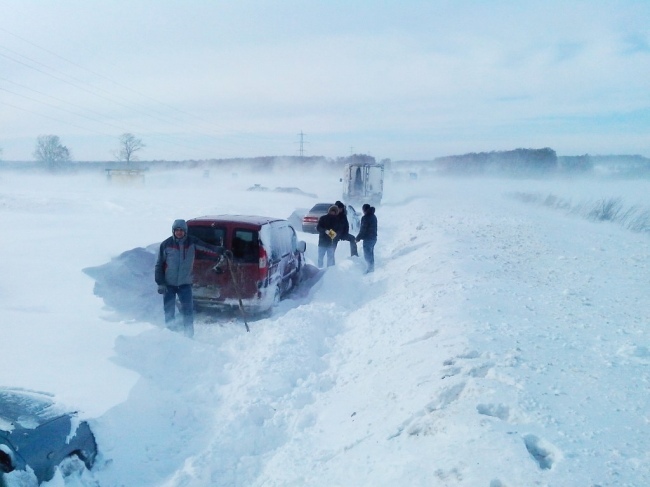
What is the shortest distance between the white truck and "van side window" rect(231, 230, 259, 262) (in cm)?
2568

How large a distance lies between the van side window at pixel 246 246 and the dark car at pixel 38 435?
474 cm

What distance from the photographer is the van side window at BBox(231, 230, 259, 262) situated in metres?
8.59

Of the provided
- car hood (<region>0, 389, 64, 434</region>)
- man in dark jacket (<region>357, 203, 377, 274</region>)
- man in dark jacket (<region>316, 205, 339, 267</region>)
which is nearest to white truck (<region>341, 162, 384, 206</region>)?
man in dark jacket (<region>357, 203, 377, 274</region>)

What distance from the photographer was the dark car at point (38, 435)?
3230 millimetres

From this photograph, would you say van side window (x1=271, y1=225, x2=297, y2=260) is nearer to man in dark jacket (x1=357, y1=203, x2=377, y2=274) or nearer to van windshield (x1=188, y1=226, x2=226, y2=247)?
van windshield (x1=188, y1=226, x2=226, y2=247)

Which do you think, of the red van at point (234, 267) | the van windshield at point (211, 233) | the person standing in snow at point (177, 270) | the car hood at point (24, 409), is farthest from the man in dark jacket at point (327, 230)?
the car hood at point (24, 409)

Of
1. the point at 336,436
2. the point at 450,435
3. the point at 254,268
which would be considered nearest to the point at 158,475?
the point at 336,436

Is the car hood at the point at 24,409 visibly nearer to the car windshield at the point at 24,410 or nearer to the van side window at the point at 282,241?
the car windshield at the point at 24,410

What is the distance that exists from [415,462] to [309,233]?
17.5 metres

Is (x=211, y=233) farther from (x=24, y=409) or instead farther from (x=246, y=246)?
(x=24, y=409)

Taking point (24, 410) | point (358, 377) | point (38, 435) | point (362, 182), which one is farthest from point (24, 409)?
point (362, 182)

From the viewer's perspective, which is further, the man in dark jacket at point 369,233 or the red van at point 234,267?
the man in dark jacket at point 369,233

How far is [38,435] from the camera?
345 centimetres

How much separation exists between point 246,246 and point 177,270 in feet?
4.56
